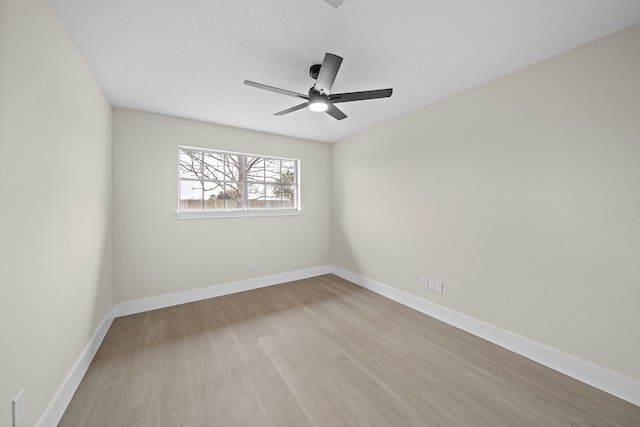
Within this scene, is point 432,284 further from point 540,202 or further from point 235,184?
point 235,184

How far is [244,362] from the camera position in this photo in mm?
1949

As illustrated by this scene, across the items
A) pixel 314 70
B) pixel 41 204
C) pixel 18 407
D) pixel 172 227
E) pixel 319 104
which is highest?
pixel 314 70

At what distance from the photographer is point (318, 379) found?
69.2 inches

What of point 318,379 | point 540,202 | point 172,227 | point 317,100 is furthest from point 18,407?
point 540,202

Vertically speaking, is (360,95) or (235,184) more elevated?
(360,95)

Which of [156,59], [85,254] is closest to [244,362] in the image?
[85,254]

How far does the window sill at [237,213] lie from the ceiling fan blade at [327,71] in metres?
2.28

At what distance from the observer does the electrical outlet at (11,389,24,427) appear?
41.1 inches

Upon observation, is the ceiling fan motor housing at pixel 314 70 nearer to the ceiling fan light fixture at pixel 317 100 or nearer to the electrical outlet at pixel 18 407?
the ceiling fan light fixture at pixel 317 100

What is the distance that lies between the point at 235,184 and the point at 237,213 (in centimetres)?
46

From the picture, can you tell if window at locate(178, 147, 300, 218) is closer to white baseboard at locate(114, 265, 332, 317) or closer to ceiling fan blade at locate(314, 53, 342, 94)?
white baseboard at locate(114, 265, 332, 317)

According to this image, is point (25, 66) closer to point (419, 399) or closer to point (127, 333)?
point (127, 333)

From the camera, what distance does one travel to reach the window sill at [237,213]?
123 inches

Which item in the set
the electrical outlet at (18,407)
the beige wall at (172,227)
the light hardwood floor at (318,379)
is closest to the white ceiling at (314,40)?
the beige wall at (172,227)
